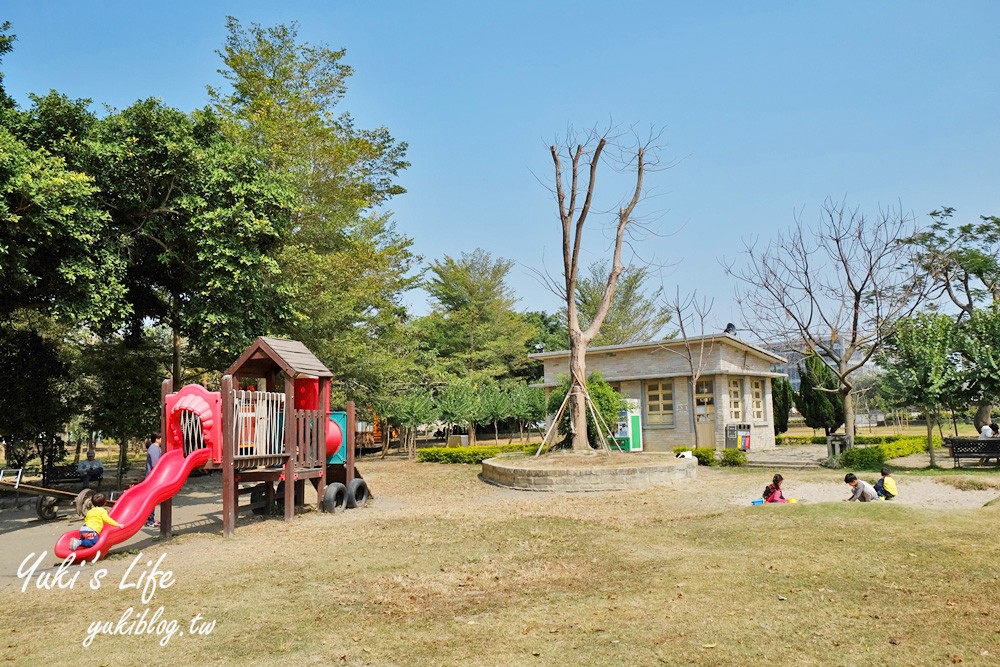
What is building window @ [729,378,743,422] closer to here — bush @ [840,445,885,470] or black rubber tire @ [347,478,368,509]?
bush @ [840,445,885,470]

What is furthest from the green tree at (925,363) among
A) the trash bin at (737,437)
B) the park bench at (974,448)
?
the trash bin at (737,437)

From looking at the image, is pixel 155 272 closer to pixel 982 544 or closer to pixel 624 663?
pixel 624 663

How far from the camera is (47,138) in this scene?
13977 millimetres

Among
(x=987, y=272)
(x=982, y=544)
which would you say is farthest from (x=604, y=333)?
(x=982, y=544)

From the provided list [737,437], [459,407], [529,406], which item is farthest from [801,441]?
[459,407]

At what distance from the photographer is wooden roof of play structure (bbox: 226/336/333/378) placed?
12.4 metres

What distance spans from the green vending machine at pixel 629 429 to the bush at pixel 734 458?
181 inches

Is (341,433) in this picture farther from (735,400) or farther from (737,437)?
(735,400)

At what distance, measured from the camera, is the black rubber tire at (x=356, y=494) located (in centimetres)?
1416

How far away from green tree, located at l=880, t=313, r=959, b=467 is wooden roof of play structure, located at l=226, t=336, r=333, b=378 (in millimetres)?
14396

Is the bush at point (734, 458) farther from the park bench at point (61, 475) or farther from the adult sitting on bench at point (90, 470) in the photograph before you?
the park bench at point (61, 475)

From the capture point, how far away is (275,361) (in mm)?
12367

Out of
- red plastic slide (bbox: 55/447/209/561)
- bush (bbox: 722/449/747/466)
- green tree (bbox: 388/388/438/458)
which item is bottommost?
bush (bbox: 722/449/747/466)

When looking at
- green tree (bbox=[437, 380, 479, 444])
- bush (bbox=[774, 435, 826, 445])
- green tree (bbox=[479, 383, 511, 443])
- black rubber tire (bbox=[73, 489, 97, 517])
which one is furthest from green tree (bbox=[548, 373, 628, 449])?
black rubber tire (bbox=[73, 489, 97, 517])
